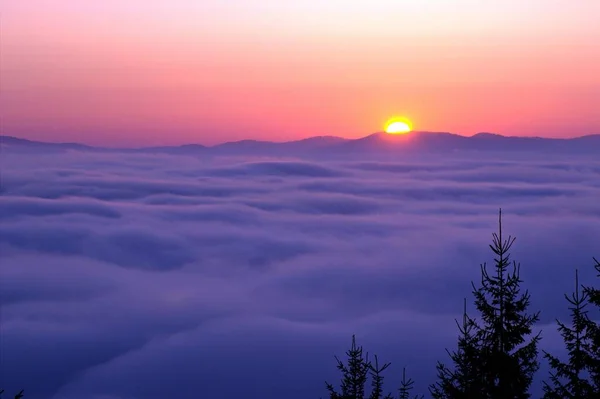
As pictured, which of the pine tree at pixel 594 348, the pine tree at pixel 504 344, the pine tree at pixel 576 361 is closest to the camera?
the pine tree at pixel 504 344

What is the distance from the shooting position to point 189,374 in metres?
135

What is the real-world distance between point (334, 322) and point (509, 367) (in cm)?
16441

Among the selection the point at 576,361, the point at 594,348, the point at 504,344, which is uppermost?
the point at 504,344

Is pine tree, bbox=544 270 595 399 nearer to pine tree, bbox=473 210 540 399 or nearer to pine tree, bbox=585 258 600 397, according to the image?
pine tree, bbox=585 258 600 397

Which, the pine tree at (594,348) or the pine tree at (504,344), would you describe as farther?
the pine tree at (594,348)

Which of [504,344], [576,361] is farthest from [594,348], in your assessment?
[504,344]

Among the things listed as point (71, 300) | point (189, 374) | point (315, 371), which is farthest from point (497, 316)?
point (71, 300)

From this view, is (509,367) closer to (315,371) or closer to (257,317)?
(315,371)

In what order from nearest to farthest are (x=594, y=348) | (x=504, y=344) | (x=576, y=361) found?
(x=504, y=344), (x=594, y=348), (x=576, y=361)

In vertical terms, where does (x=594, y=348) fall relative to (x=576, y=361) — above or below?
above

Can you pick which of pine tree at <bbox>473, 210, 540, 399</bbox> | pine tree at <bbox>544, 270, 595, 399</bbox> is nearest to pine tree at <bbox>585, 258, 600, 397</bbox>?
pine tree at <bbox>544, 270, 595, 399</bbox>

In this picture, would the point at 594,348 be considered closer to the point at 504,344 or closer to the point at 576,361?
the point at 576,361

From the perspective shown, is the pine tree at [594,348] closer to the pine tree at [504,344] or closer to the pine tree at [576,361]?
the pine tree at [576,361]

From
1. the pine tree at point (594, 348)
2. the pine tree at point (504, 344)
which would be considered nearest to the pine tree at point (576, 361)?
the pine tree at point (594, 348)
